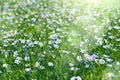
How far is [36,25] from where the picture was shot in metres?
9.77

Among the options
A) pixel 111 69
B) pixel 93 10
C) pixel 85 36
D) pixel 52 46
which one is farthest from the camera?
pixel 93 10

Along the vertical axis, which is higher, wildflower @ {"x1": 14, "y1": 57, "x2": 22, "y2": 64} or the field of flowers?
wildflower @ {"x1": 14, "y1": 57, "x2": 22, "y2": 64}

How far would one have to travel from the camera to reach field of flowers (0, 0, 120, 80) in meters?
6.72

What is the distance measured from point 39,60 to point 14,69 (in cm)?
62

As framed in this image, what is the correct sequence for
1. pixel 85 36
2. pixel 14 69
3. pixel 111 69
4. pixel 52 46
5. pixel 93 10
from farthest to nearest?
pixel 93 10, pixel 85 36, pixel 52 46, pixel 14 69, pixel 111 69

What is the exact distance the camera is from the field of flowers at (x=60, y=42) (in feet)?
22.1

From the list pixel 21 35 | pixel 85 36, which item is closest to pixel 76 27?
pixel 85 36

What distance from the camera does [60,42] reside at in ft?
26.8

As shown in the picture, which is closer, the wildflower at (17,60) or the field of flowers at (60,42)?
the field of flowers at (60,42)

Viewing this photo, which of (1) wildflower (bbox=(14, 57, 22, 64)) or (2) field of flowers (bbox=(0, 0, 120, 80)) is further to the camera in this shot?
(1) wildflower (bbox=(14, 57, 22, 64))

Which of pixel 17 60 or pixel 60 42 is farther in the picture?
pixel 60 42

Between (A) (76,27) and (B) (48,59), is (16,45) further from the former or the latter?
(A) (76,27)

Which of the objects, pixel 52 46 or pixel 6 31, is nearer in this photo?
pixel 52 46

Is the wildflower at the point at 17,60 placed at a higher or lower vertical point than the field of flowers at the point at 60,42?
higher
